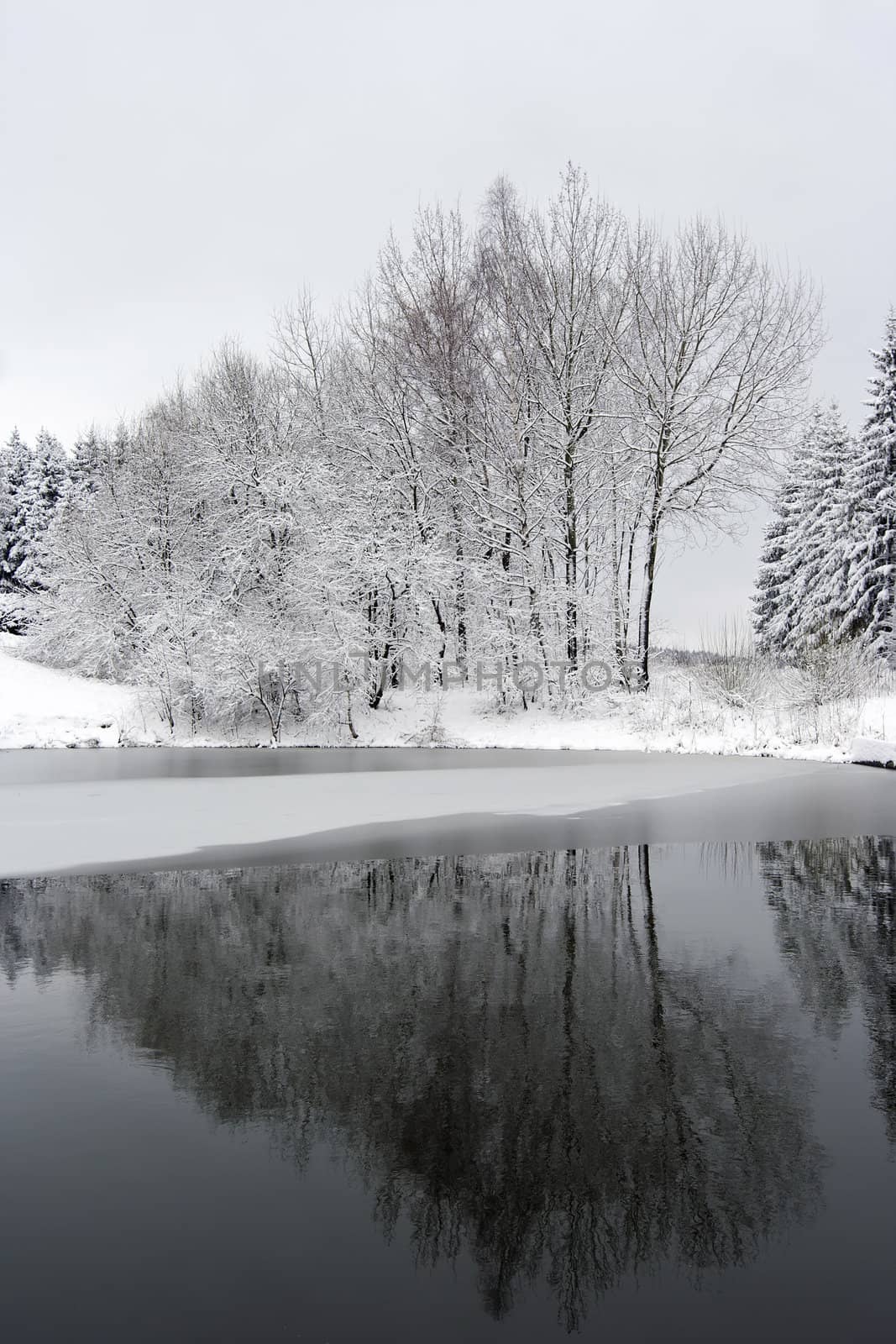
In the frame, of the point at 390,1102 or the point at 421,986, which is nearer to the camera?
the point at 390,1102

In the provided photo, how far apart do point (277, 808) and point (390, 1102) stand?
10.2 meters

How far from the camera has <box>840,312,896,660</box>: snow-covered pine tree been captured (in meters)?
38.5

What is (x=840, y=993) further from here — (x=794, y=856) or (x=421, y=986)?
(x=794, y=856)

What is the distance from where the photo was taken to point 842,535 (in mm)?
42844

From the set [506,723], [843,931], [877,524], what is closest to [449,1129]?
[843,931]

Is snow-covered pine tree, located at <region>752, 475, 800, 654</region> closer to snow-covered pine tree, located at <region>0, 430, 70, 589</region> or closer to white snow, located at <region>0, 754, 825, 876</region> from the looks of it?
white snow, located at <region>0, 754, 825, 876</region>

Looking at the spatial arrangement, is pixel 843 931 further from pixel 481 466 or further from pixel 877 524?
pixel 877 524

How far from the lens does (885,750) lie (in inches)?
790

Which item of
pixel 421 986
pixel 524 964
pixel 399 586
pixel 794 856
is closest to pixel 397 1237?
pixel 421 986

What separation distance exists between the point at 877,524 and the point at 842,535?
12.0 ft

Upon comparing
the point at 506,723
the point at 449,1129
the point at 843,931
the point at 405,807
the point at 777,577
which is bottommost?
the point at 449,1129

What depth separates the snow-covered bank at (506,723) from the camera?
2388 centimetres

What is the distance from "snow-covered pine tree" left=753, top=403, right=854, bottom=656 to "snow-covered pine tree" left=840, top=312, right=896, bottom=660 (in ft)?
3.51

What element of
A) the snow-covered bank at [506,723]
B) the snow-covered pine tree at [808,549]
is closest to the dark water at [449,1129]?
the snow-covered bank at [506,723]
